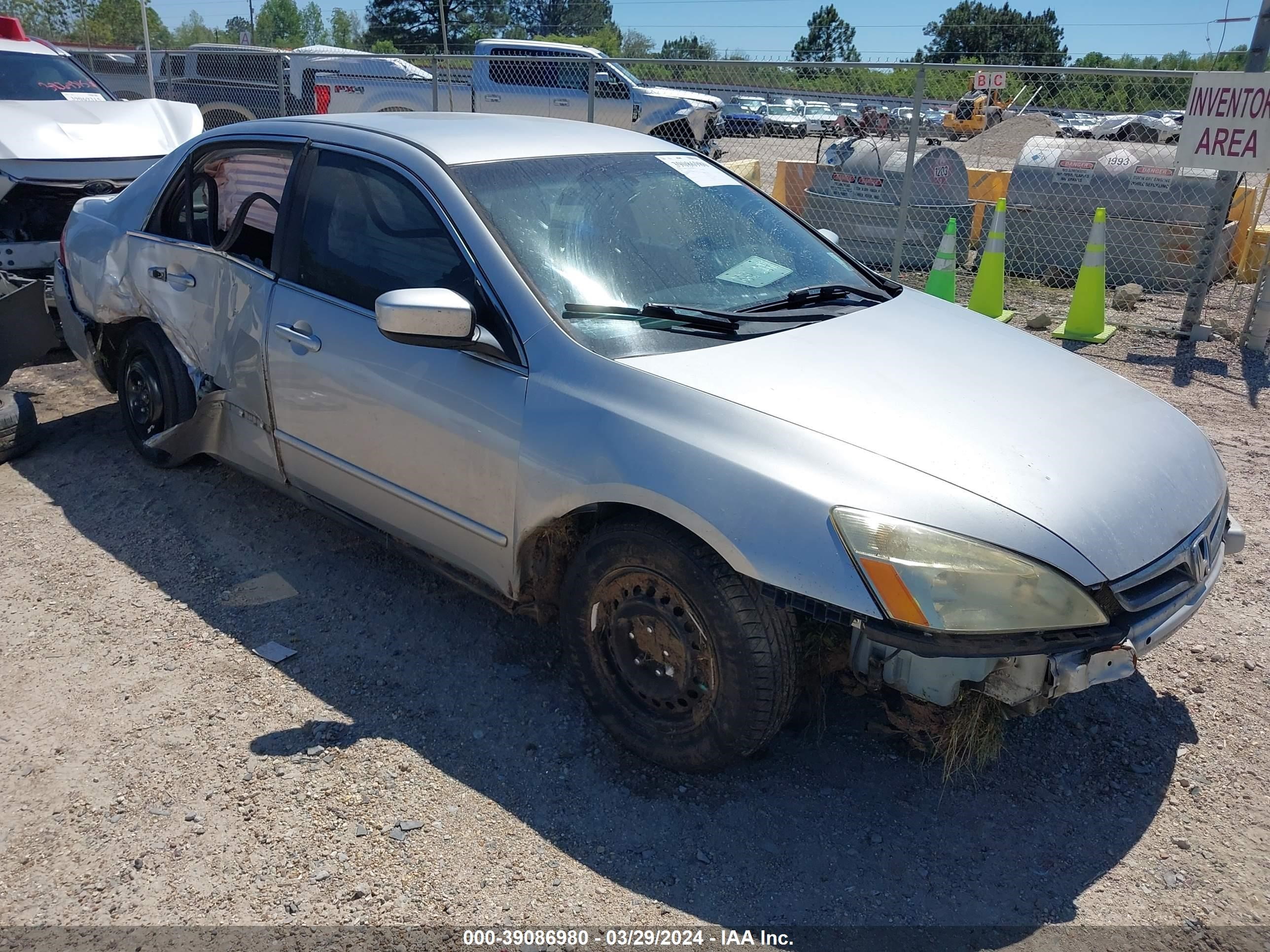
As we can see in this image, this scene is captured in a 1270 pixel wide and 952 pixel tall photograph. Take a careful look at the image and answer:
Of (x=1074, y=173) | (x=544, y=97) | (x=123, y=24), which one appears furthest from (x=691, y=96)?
(x=123, y=24)

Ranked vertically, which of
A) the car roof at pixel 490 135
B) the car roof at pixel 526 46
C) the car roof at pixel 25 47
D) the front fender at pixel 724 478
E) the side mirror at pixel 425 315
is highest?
the car roof at pixel 526 46

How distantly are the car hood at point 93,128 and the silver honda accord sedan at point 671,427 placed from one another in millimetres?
3527

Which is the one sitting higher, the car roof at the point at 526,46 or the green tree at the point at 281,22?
the green tree at the point at 281,22

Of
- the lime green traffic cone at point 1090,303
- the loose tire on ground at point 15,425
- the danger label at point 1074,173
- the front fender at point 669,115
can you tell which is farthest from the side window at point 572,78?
the loose tire on ground at point 15,425

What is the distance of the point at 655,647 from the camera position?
2.87 metres

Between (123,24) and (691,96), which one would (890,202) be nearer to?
(691,96)

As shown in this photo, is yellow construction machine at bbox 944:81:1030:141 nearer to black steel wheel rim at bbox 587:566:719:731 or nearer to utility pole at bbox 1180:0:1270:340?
utility pole at bbox 1180:0:1270:340

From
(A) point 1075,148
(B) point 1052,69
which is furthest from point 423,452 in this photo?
(A) point 1075,148

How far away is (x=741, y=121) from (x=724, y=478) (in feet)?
46.6

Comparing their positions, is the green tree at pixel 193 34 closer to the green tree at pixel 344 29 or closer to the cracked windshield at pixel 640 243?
the green tree at pixel 344 29

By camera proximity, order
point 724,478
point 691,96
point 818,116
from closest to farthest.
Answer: point 724,478 → point 818,116 → point 691,96

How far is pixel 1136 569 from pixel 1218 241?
666 centimetres

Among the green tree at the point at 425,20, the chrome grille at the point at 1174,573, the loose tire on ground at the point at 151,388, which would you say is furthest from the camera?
the green tree at the point at 425,20

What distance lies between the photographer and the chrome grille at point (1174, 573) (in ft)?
8.24
